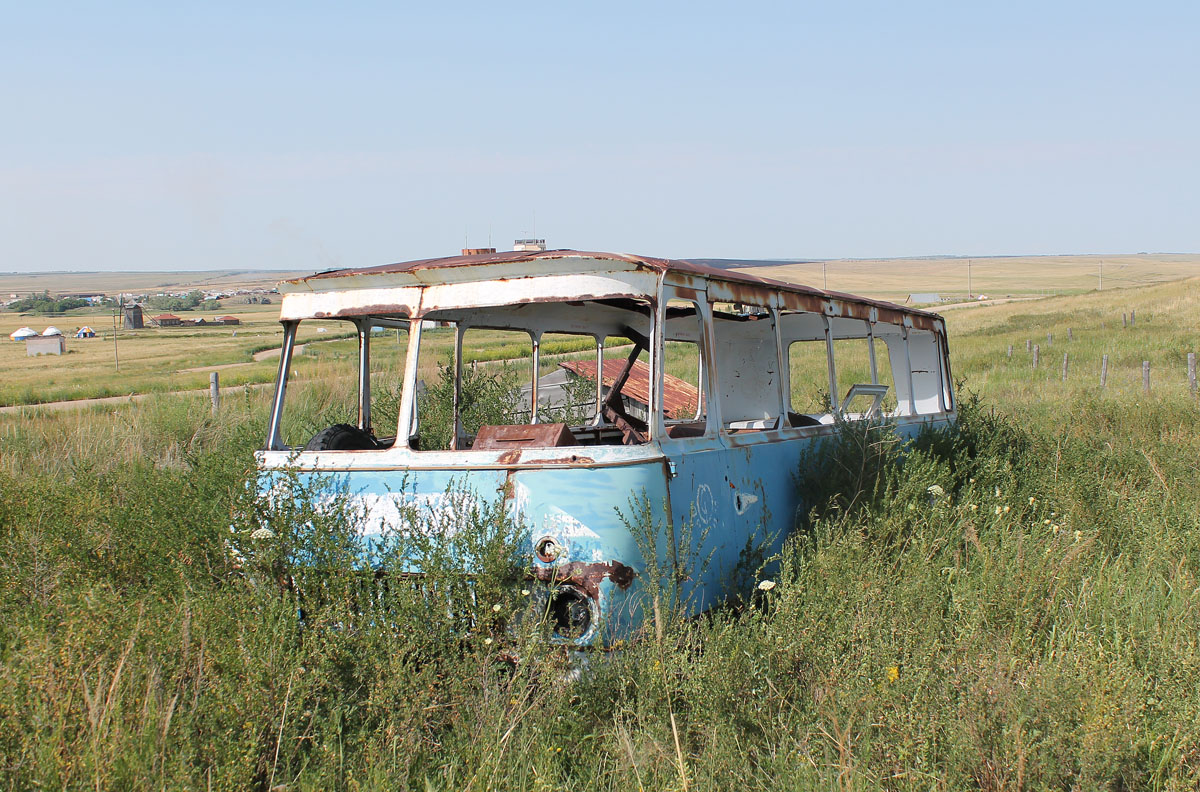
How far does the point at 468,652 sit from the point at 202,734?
1102 mm

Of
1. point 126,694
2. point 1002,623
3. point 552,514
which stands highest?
point 552,514

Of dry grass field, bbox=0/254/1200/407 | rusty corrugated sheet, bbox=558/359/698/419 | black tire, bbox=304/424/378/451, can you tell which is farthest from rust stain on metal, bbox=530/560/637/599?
rusty corrugated sheet, bbox=558/359/698/419

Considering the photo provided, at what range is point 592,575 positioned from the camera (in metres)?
4.14

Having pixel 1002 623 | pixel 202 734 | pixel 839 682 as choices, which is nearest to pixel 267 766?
pixel 202 734

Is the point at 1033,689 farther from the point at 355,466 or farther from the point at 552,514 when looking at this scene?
the point at 355,466

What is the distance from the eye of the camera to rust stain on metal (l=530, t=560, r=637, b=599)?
4.14 metres

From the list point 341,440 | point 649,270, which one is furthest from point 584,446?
point 341,440

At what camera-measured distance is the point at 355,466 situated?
4664 mm

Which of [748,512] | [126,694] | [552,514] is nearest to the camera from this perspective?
[126,694]

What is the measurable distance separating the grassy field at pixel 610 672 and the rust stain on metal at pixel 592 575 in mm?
265

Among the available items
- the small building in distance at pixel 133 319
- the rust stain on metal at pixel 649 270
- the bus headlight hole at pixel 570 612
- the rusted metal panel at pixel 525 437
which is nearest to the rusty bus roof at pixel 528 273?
the rust stain on metal at pixel 649 270

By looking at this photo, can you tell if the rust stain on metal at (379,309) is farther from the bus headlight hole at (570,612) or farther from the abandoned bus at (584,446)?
the bus headlight hole at (570,612)

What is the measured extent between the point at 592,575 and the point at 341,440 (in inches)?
85.3

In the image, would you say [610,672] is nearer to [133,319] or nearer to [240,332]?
[240,332]
